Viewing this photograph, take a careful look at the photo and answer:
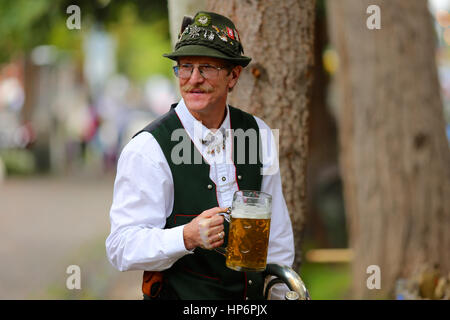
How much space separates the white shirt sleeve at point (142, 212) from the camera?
2.33 m

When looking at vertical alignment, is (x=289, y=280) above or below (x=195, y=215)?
below

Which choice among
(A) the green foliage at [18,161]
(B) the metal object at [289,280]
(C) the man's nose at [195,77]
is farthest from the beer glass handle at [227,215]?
(A) the green foliage at [18,161]

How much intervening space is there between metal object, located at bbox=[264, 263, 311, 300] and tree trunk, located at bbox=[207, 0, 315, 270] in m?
1.30

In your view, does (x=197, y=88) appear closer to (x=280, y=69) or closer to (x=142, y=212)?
(x=142, y=212)

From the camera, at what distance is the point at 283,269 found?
2.45m

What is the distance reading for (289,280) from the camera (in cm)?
239

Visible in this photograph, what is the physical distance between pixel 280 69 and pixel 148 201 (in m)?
1.61

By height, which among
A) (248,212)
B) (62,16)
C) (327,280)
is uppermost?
(62,16)

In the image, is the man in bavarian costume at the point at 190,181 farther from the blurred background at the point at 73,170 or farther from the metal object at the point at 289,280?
the blurred background at the point at 73,170

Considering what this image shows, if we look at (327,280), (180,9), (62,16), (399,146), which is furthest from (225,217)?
(62,16)

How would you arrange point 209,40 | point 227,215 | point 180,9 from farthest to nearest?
point 180,9 < point 209,40 < point 227,215

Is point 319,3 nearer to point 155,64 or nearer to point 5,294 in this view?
point 5,294

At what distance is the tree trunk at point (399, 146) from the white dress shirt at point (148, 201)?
358cm

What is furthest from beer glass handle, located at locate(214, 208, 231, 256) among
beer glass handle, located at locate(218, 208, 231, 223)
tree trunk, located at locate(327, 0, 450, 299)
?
tree trunk, located at locate(327, 0, 450, 299)
